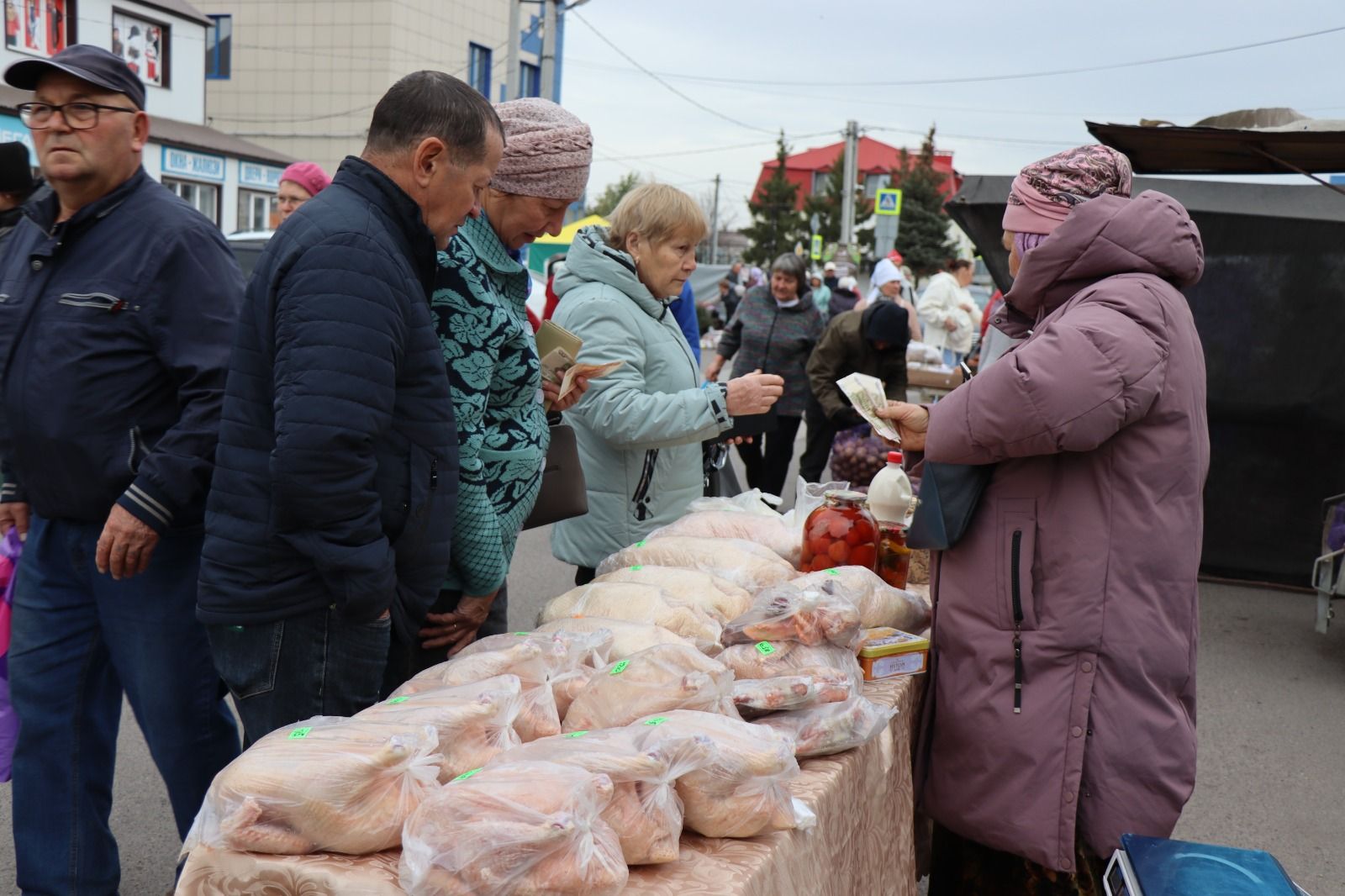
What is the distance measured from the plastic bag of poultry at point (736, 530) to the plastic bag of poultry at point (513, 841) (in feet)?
5.30

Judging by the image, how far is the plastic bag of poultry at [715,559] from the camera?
2789mm

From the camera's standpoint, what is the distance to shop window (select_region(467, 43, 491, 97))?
37969mm

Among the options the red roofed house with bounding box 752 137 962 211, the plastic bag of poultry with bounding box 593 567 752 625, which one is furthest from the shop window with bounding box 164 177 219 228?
the red roofed house with bounding box 752 137 962 211

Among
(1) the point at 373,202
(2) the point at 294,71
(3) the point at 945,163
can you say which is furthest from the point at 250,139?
(3) the point at 945,163

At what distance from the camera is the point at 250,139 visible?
3606cm

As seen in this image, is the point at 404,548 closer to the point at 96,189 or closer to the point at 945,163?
the point at 96,189

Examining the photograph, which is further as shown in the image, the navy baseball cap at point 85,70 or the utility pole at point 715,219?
the utility pole at point 715,219

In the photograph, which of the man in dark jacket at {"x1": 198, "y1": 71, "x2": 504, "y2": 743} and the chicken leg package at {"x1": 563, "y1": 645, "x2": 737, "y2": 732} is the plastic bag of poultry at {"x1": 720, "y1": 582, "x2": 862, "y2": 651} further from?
the man in dark jacket at {"x1": 198, "y1": 71, "x2": 504, "y2": 743}

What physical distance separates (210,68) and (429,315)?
39.7 meters

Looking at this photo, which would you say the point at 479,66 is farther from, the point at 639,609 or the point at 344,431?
the point at 344,431

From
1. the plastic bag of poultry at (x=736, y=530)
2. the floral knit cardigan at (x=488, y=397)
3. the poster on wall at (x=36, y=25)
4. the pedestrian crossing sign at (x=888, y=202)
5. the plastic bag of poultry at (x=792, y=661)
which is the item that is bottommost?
the plastic bag of poultry at (x=736, y=530)

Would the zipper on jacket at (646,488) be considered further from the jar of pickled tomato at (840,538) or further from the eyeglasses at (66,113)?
the eyeglasses at (66,113)

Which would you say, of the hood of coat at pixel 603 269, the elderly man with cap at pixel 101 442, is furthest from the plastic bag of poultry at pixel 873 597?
the elderly man with cap at pixel 101 442

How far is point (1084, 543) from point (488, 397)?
1242 millimetres
